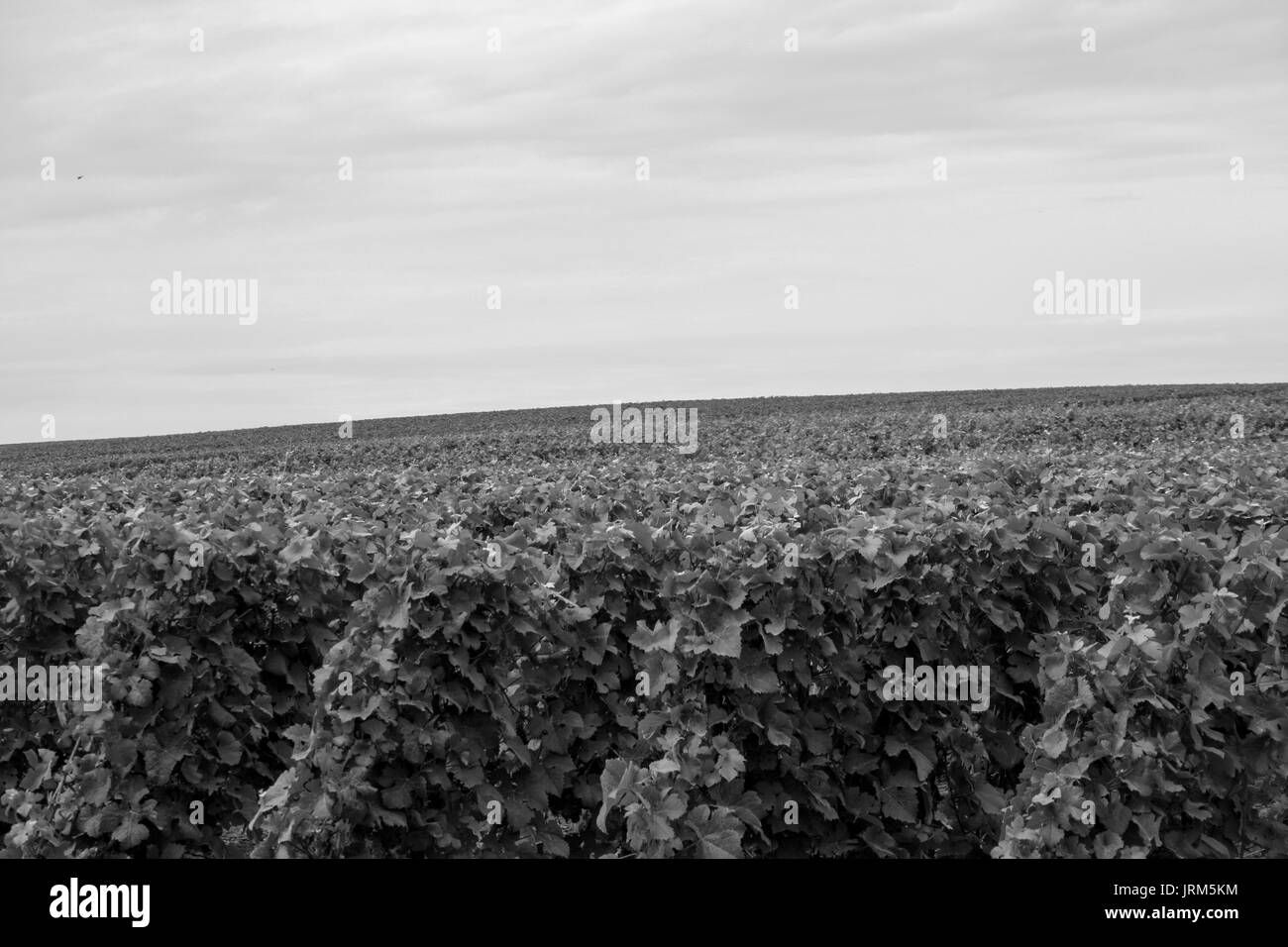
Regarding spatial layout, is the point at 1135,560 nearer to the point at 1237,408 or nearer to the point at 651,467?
the point at 651,467

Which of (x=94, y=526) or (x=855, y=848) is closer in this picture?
(x=855, y=848)

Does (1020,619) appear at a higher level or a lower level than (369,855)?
higher

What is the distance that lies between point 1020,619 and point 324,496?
263 inches

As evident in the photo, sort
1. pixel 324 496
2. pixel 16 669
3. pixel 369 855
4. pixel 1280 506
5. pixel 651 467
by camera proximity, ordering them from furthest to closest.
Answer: pixel 651 467, pixel 324 496, pixel 1280 506, pixel 16 669, pixel 369 855

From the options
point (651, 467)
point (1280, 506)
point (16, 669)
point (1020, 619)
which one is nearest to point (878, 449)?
point (651, 467)

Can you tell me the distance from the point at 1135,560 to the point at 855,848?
2345 millimetres

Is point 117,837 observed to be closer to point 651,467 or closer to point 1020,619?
point 1020,619

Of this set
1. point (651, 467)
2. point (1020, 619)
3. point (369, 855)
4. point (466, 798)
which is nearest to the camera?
point (369, 855)

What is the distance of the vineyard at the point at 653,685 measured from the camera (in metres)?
5.70

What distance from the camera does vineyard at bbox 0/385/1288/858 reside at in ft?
18.7

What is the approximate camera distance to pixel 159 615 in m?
6.44

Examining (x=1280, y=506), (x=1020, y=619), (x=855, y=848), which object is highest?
(x=1280, y=506)

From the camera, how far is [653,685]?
602 cm

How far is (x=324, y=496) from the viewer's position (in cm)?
1098
